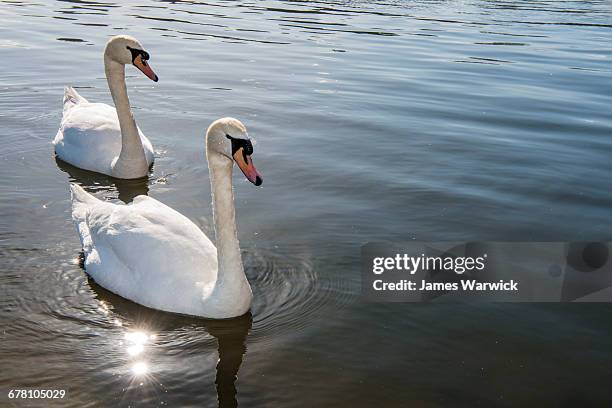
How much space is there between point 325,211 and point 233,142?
342 centimetres

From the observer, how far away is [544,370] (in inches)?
257

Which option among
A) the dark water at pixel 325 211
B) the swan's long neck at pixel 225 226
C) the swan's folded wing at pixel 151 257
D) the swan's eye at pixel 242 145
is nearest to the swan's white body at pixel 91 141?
the dark water at pixel 325 211

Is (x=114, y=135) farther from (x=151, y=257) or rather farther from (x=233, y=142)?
(x=233, y=142)

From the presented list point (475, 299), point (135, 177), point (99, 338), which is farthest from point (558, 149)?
point (99, 338)

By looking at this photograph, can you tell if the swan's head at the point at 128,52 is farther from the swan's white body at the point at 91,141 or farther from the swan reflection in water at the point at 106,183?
the swan reflection in water at the point at 106,183

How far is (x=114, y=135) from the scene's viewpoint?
466 inches

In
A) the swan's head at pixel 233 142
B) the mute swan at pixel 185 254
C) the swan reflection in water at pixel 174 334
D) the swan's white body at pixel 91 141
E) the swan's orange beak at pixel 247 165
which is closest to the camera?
the swan reflection in water at pixel 174 334

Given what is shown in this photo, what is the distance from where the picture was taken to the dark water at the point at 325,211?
6316 millimetres

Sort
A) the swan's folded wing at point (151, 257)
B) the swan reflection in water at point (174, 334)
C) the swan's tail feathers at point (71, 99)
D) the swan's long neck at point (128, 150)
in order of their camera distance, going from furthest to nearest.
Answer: the swan's tail feathers at point (71, 99) → the swan's long neck at point (128, 150) → the swan's folded wing at point (151, 257) → the swan reflection in water at point (174, 334)

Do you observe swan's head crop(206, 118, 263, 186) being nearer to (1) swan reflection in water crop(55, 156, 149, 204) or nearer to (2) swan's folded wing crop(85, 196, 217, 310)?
(2) swan's folded wing crop(85, 196, 217, 310)

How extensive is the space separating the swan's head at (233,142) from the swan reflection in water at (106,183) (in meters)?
4.21

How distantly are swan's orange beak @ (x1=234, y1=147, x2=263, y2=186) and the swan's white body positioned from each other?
202 inches

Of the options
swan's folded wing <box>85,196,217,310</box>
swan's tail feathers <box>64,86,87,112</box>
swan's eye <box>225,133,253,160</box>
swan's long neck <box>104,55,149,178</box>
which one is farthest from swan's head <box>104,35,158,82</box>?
swan's eye <box>225,133,253,160</box>

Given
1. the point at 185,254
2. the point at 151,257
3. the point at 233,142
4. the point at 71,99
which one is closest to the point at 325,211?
the point at 185,254
